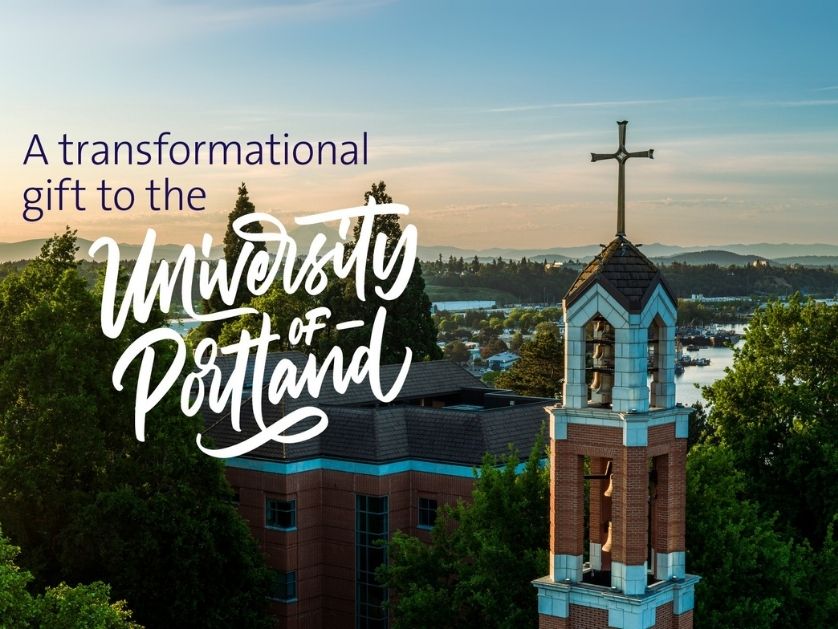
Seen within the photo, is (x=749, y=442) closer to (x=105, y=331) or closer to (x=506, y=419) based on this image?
(x=506, y=419)

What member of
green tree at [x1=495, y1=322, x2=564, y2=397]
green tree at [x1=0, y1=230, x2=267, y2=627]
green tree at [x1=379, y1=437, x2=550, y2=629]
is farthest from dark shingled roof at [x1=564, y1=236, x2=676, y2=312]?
green tree at [x1=495, y1=322, x2=564, y2=397]

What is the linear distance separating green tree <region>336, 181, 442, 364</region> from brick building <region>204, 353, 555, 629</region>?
108 feet

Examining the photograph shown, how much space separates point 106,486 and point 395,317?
44705mm

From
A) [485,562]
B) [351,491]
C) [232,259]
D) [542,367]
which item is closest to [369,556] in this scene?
[351,491]

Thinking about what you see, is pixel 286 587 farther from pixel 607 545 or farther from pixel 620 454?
pixel 620 454

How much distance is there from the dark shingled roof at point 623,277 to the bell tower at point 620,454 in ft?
0.09

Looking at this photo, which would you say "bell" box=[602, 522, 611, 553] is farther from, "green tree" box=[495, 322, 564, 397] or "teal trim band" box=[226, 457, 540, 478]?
"green tree" box=[495, 322, 564, 397]

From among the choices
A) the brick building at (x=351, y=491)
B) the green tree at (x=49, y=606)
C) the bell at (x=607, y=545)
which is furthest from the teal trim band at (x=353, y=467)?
the bell at (x=607, y=545)

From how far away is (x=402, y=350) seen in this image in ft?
281

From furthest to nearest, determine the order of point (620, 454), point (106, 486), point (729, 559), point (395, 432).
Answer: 1. point (395, 432)
2. point (106, 486)
3. point (729, 559)
4. point (620, 454)

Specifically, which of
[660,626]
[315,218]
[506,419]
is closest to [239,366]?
[315,218]

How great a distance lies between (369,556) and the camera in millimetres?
50781

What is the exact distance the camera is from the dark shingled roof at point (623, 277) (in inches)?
1151

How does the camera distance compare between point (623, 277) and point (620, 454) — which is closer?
point (620, 454)
